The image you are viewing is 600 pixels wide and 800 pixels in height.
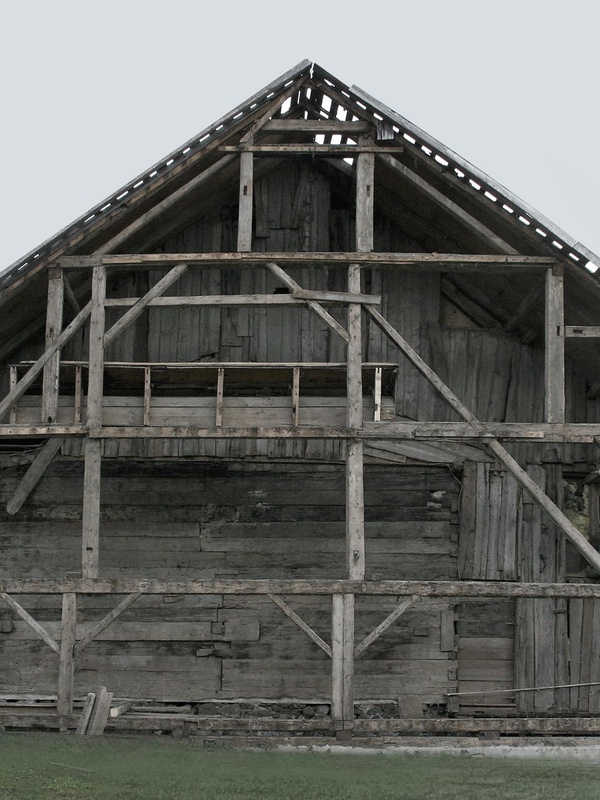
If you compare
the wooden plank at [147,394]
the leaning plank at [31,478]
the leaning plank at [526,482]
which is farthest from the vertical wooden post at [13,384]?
the leaning plank at [526,482]

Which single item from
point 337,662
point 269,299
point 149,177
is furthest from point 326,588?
point 149,177

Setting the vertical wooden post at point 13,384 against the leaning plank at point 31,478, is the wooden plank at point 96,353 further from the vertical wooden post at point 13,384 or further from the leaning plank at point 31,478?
the leaning plank at point 31,478

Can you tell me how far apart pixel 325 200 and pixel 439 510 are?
503cm

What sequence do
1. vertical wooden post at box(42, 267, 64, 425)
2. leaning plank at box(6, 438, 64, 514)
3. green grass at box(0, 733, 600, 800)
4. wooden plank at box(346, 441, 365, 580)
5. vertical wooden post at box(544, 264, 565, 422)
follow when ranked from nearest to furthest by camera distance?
green grass at box(0, 733, 600, 800), wooden plank at box(346, 441, 365, 580), vertical wooden post at box(544, 264, 565, 422), vertical wooden post at box(42, 267, 64, 425), leaning plank at box(6, 438, 64, 514)

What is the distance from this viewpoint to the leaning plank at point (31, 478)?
15984 mm

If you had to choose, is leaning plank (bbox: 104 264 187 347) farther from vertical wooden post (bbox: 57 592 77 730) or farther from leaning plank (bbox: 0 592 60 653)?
leaning plank (bbox: 0 592 60 653)

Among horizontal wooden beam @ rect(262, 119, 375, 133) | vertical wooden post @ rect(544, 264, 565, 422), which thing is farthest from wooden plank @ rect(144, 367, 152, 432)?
vertical wooden post @ rect(544, 264, 565, 422)

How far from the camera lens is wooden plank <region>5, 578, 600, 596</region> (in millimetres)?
13078

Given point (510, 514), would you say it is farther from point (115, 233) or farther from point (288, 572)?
point (115, 233)

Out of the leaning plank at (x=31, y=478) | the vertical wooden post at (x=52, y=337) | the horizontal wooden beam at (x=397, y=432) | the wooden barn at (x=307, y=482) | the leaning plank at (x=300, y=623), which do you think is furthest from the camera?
the leaning plank at (x=31, y=478)

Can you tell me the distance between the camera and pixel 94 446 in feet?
44.5

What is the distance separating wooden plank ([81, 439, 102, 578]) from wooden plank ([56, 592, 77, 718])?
40cm

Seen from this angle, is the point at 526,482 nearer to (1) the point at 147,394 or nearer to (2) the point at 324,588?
(2) the point at 324,588

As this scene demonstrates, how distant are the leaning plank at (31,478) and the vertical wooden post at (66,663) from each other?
3222 mm
